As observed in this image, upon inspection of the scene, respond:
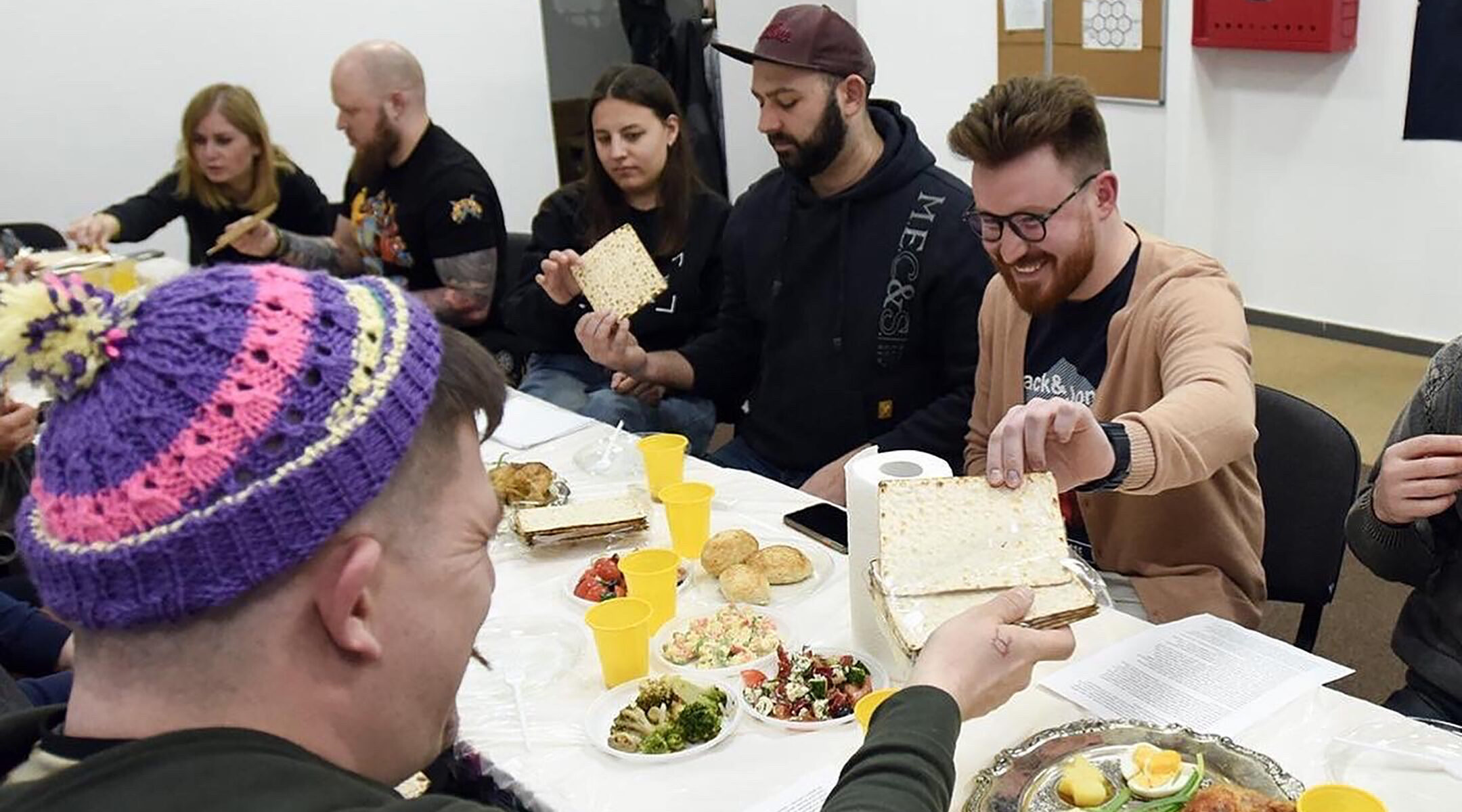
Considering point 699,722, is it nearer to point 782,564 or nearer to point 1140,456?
point 782,564

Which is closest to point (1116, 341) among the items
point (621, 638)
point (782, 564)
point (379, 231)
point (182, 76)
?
point (782, 564)

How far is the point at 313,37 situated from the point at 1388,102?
15.0 ft

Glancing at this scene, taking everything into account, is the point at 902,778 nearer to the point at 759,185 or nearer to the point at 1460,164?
the point at 759,185

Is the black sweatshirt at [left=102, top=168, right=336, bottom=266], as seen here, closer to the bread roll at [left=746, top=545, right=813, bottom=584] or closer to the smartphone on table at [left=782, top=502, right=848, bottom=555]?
the smartphone on table at [left=782, top=502, right=848, bottom=555]

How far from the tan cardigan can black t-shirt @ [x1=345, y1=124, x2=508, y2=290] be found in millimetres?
2293

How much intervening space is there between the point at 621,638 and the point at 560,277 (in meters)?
1.68

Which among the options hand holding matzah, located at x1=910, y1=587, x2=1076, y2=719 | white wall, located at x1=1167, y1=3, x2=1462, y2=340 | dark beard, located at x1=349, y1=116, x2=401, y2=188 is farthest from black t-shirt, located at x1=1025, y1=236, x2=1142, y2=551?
white wall, located at x1=1167, y1=3, x2=1462, y2=340

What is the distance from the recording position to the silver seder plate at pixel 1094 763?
125 centimetres

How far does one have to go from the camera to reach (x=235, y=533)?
0.81 m

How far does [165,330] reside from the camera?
845 mm

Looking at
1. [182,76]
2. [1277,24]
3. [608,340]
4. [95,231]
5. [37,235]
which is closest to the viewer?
[608,340]

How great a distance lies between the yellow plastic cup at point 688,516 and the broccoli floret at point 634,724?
19.7 inches

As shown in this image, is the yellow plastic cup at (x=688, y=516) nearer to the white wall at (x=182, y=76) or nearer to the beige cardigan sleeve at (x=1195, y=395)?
the beige cardigan sleeve at (x=1195, y=395)

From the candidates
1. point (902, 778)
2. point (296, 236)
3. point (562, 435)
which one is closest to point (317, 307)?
point (902, 778)
